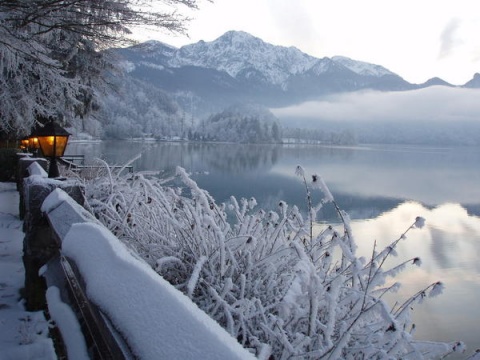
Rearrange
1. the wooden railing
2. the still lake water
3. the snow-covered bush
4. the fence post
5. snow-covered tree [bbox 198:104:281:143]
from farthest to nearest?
snow-covered tree [bbox 198:104:281:143], the still lake water, the fence post, the snow-covered bush, the wooden railing

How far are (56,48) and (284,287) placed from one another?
41.4 ft

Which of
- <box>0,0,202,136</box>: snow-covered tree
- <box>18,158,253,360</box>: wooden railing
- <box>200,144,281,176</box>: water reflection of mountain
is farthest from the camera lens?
<box>200,144,281,176</box>: water reflection of mountain

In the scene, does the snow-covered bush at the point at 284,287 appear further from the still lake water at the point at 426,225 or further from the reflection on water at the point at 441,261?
the reflection on water at the point at 441,261

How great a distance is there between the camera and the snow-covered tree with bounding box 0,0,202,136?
453cm

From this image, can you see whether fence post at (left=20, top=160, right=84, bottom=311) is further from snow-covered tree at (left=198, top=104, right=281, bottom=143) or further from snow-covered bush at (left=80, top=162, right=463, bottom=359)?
snow-covered tree at (left=198, top=104, right=281, bottom=143)

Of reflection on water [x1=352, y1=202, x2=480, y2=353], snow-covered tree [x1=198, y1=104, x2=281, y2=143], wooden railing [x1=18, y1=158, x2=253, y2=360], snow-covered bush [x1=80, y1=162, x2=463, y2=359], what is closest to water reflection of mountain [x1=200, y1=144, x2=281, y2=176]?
reflection on water [x1=352, y1=202, x2=480, y2=353]

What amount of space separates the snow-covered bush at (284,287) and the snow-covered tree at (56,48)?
9.56ft

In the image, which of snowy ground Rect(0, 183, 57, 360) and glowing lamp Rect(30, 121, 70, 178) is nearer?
snowy ground Rect(0, 183, 57, 360)

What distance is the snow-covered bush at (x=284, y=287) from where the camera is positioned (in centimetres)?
150

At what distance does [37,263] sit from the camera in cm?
258

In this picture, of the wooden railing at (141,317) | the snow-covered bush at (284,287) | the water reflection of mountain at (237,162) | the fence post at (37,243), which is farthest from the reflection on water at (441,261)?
the water reflection of mountain at (237,162)

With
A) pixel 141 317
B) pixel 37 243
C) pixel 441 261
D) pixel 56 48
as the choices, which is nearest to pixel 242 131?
pixel 56 48

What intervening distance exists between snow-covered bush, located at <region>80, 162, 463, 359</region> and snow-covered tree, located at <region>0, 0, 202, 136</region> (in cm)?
291

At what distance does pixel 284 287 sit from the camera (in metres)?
2.12
